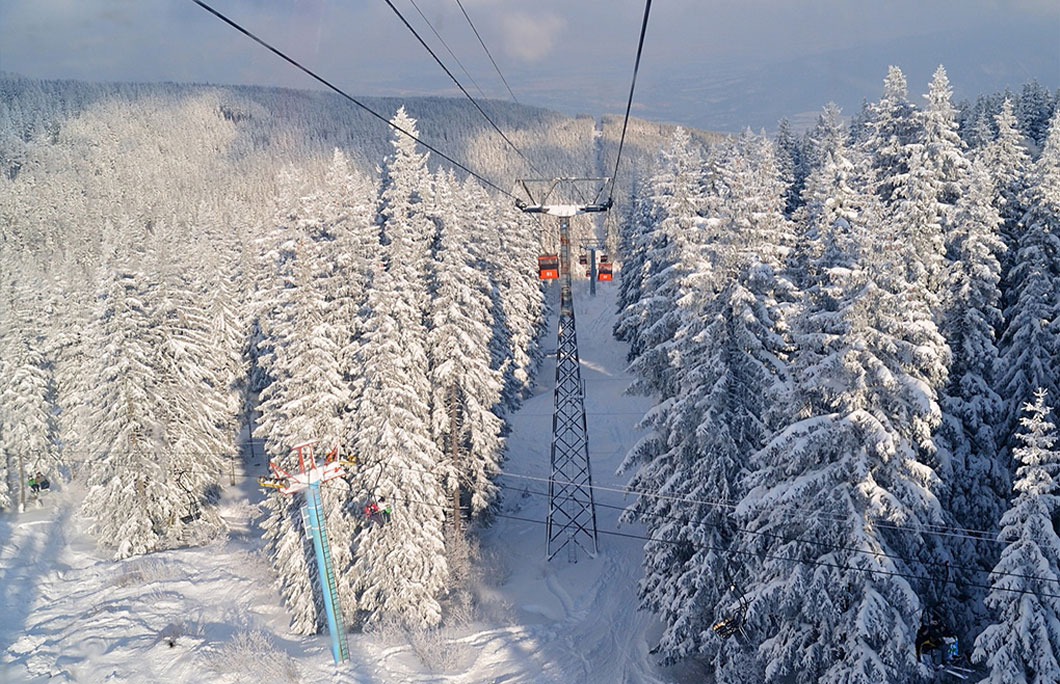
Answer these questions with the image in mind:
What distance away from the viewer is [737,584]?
1783cm

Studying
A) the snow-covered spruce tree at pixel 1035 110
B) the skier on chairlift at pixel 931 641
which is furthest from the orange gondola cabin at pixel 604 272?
the snow-covered spruce tree at pixel 1035 110

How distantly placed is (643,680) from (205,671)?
1235cm

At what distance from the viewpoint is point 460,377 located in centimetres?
2716

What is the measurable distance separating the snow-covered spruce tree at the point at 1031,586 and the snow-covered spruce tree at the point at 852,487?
151 centimetres

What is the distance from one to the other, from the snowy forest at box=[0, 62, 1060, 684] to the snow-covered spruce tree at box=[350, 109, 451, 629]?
0.10 metres

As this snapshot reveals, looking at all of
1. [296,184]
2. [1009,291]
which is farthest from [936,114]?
[296,184]

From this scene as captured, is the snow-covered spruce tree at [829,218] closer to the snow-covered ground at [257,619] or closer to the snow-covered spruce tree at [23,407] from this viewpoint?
the snow-covered ground at [257,619]

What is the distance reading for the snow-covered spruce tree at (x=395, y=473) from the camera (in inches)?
893

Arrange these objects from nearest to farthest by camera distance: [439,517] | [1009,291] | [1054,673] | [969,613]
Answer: [1054,673], [969,613], [1009,291], [439,517]

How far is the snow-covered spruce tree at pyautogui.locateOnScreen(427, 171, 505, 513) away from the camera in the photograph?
26.6m

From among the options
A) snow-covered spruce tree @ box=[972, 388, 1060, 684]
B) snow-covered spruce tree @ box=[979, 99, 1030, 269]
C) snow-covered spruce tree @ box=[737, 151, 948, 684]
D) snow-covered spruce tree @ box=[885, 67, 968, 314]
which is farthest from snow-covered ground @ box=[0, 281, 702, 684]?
snow-covered spruce tree @ box=[979, 99, 1030, 269]

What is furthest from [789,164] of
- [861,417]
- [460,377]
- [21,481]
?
[21,481]

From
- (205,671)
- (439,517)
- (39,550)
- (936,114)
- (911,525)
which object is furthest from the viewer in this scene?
(39,550)

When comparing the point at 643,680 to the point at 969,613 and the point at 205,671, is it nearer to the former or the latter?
the point at 969,613
